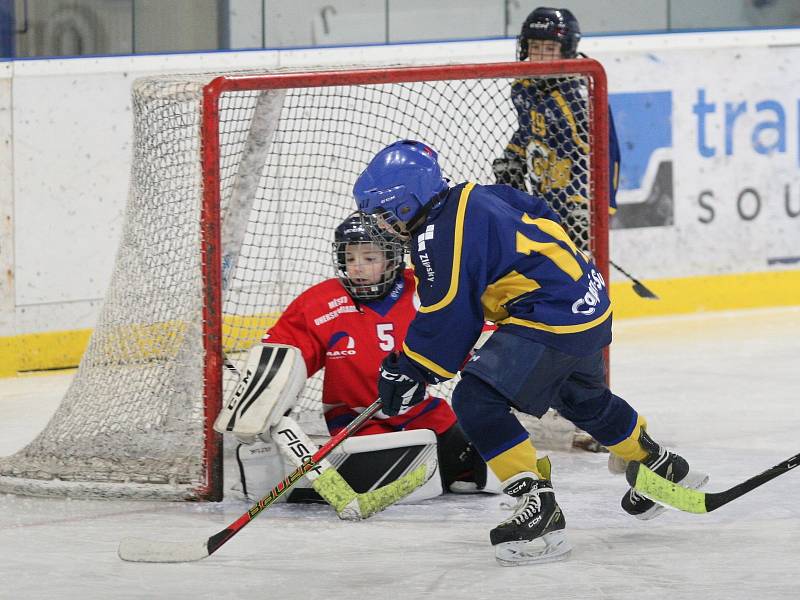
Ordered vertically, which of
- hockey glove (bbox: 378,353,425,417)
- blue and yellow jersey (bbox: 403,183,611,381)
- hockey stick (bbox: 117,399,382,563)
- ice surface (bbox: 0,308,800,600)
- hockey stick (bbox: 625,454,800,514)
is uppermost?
blue and yellow jersey (bbox: 403,183,611,381)

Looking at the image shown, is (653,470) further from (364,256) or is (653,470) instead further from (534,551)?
(364,256)

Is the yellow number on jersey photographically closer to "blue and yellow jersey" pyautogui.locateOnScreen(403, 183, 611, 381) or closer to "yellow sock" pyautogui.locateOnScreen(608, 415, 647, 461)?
"blue and yellow jersey" pyautogui.locateOnScreen(403, 183, 611, 381)

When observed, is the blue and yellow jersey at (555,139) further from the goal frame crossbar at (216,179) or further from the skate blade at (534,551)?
the skate blade at (534,551)

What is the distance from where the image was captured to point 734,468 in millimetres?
4090

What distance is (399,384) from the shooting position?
126 inches

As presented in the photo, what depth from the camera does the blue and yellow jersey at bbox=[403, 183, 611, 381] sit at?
121 inches

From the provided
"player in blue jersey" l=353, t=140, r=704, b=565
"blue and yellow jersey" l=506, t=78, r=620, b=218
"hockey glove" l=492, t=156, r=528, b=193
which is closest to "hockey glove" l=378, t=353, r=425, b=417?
"player in blue jersey" l=353, t=140, r=704, b=565

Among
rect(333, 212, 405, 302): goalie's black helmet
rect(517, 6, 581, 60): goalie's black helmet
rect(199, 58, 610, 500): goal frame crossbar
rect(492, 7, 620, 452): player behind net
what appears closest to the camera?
A: rect(199, 58, 610, 500): goal frame crossbar

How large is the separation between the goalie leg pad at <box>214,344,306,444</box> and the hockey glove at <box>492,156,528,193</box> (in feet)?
3.64

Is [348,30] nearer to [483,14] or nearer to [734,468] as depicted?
[483,14]

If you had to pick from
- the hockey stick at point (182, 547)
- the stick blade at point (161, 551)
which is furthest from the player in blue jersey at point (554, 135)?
the stick blade at point (161, 551)

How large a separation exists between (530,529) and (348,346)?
0.90 metres

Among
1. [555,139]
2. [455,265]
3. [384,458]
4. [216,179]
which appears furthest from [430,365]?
[555,139]

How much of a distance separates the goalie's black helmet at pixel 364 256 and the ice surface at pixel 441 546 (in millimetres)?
559
